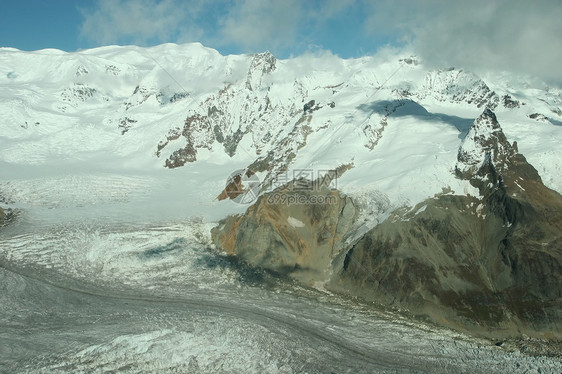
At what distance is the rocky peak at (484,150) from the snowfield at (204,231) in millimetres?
2527

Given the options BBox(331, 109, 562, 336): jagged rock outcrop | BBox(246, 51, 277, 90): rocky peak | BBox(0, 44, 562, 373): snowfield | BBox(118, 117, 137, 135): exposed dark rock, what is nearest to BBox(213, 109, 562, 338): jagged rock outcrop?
BBox(331, 109, 562, 336): jagged rock outcrop

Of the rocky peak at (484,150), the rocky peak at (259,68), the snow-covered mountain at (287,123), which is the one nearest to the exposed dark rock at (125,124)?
the snow-covered mountain at (287,123)

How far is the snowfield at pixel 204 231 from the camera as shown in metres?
44.5

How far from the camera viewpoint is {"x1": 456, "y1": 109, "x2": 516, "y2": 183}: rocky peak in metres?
65.8

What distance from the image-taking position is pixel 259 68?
16012 cm

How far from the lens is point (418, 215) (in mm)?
61625

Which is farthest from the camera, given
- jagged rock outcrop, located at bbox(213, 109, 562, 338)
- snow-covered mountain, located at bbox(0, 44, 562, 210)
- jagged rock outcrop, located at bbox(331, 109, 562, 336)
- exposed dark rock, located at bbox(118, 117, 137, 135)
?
exposed dark rock, located at bbox(118, 117, 137, 135)

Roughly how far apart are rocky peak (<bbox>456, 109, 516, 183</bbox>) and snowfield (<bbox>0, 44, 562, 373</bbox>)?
99.5 inches


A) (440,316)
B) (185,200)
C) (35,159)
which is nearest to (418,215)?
(440,316)

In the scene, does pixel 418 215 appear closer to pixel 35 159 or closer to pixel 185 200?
pixel 185 200

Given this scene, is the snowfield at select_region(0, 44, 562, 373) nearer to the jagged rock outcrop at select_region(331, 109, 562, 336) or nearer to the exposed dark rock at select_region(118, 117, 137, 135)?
the exposed dark rock at select_region(118, 117, 137, 135)

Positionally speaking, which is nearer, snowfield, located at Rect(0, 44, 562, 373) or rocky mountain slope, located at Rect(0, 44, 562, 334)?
snowfield, located at Rect(0, 44, 562, 373)

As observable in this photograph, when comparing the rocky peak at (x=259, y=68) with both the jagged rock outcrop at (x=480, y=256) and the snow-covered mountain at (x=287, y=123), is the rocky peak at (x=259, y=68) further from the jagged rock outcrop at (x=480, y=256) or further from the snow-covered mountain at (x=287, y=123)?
the jagged rock outcrop at (x=480, y=256)

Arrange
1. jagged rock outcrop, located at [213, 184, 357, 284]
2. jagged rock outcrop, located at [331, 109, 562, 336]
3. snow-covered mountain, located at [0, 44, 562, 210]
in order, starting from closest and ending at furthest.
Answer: jagged rock outcrop, located at [331, 109, 562, 336] < jagged rock outcrop, located at [213, 184, 357, 284] < snow-covered mountain, located at [0, 44, 562, 210]
